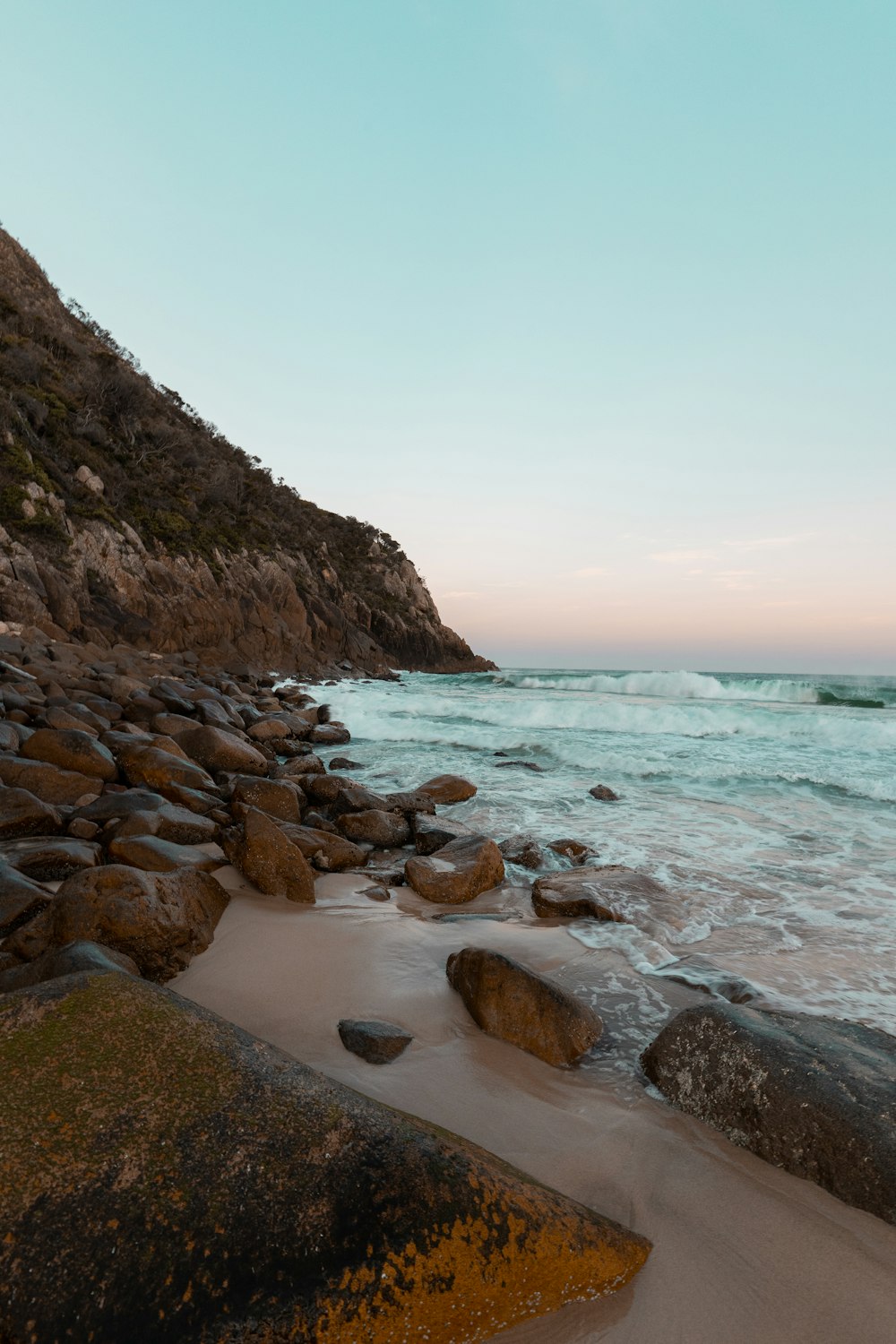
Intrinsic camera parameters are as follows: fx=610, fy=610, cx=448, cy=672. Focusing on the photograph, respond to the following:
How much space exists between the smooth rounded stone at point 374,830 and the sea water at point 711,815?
3.49 ft

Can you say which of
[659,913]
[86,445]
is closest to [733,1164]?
[659,913]

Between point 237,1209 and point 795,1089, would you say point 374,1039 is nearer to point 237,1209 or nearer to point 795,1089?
point 237,1209

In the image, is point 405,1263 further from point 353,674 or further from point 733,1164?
point 353,674

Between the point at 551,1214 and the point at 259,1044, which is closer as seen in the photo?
the point at 551,1214

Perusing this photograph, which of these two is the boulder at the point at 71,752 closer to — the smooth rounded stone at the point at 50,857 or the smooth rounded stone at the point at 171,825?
the smooth rounded stone at the point at 171,825

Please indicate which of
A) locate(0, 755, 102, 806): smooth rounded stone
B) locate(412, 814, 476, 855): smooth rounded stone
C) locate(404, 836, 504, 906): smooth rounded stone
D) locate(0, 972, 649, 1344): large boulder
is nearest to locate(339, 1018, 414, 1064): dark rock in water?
locate(0, 972, 649, 1344): large boulder

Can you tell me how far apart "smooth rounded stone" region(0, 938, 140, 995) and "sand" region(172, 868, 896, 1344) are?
2.29 ft

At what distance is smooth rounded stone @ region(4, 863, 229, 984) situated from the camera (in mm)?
2928

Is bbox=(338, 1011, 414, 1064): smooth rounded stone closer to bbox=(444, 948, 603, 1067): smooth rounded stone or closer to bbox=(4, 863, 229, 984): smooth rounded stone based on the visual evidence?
bbox=(444, 948, 603, 1067): smooth rounded stone

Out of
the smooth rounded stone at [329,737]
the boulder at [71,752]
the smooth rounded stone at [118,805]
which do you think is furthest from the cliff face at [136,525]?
the smooth rounded stone at [118,805]

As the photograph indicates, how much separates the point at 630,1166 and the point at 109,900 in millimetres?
2543

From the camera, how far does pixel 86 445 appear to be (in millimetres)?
25062

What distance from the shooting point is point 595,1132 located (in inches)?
89.1

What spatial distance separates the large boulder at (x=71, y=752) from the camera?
578cm
